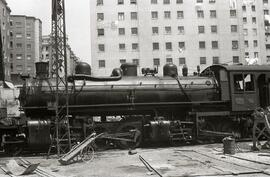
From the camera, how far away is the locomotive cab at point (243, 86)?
17766 millimetres

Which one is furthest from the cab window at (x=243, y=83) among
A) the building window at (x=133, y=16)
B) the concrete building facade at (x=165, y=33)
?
the building window at (x=133, y=16)

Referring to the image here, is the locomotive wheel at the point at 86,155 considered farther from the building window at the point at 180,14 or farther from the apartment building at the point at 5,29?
the apartment building at the point at 5,29

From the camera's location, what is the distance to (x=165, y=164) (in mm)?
12031

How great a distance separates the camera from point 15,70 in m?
85.3

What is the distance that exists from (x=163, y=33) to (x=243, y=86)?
45.0m

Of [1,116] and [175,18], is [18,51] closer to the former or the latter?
[175,18]

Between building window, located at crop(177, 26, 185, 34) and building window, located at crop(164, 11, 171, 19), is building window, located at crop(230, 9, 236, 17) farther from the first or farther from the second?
building window, located at crop(164, 11, 171, 19)

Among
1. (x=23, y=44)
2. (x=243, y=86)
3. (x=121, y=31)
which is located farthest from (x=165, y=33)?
(x=243, y=86)

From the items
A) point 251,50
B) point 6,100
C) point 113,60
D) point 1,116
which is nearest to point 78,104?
point 1,116

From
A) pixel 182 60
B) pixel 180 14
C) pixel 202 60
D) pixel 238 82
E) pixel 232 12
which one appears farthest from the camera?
pixel 232 12

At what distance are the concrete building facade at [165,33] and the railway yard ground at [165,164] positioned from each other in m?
45.7

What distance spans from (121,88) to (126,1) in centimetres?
4777

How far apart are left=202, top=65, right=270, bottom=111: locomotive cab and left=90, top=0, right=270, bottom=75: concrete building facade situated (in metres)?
41.8

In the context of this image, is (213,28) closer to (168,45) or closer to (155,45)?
(168,45)
